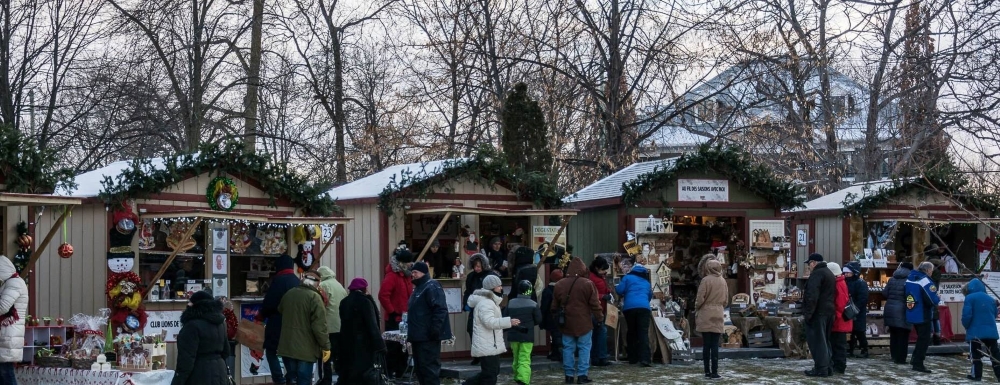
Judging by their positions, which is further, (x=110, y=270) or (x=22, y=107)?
(x=22, y=107)

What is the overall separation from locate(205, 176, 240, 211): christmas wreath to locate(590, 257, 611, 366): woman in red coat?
473 cm

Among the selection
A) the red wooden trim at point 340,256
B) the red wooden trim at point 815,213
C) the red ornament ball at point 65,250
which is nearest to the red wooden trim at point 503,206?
the red wooden trim at point 340,256

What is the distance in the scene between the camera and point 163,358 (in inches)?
463

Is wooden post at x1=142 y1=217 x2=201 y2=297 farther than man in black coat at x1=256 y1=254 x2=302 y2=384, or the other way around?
man in black coat at x1=256 y1=254 x2=302 y2=384

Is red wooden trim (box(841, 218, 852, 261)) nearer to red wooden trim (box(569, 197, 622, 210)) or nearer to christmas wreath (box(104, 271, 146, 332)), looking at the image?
red wooden trim (box(569, 197, 622, 210))

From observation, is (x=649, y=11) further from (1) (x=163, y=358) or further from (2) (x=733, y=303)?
(1) (x=163, y=358)

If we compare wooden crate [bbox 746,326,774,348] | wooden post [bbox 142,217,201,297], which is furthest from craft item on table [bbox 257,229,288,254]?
wooden crate [bbox 746,326,774,348]

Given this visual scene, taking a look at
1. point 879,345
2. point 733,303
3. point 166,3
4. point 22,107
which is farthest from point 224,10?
point 879,345

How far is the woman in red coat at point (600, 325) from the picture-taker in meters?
15.4

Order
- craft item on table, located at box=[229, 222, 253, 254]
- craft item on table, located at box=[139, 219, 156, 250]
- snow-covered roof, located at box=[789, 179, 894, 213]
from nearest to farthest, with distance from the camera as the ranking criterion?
craft item on table, located at box=[139, 219, 156, 250]
craft item on table, located at box=[229, 222, 253, 254]
snow-covered roof, located at box=[789, 179, 894, 213]

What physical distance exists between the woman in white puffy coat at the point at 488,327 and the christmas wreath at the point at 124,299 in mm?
3455

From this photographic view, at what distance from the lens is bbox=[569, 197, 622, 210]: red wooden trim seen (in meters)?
17.4

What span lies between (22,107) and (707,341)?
479 inches

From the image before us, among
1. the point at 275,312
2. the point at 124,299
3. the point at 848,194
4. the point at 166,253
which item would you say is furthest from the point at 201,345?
the point at 848,194
